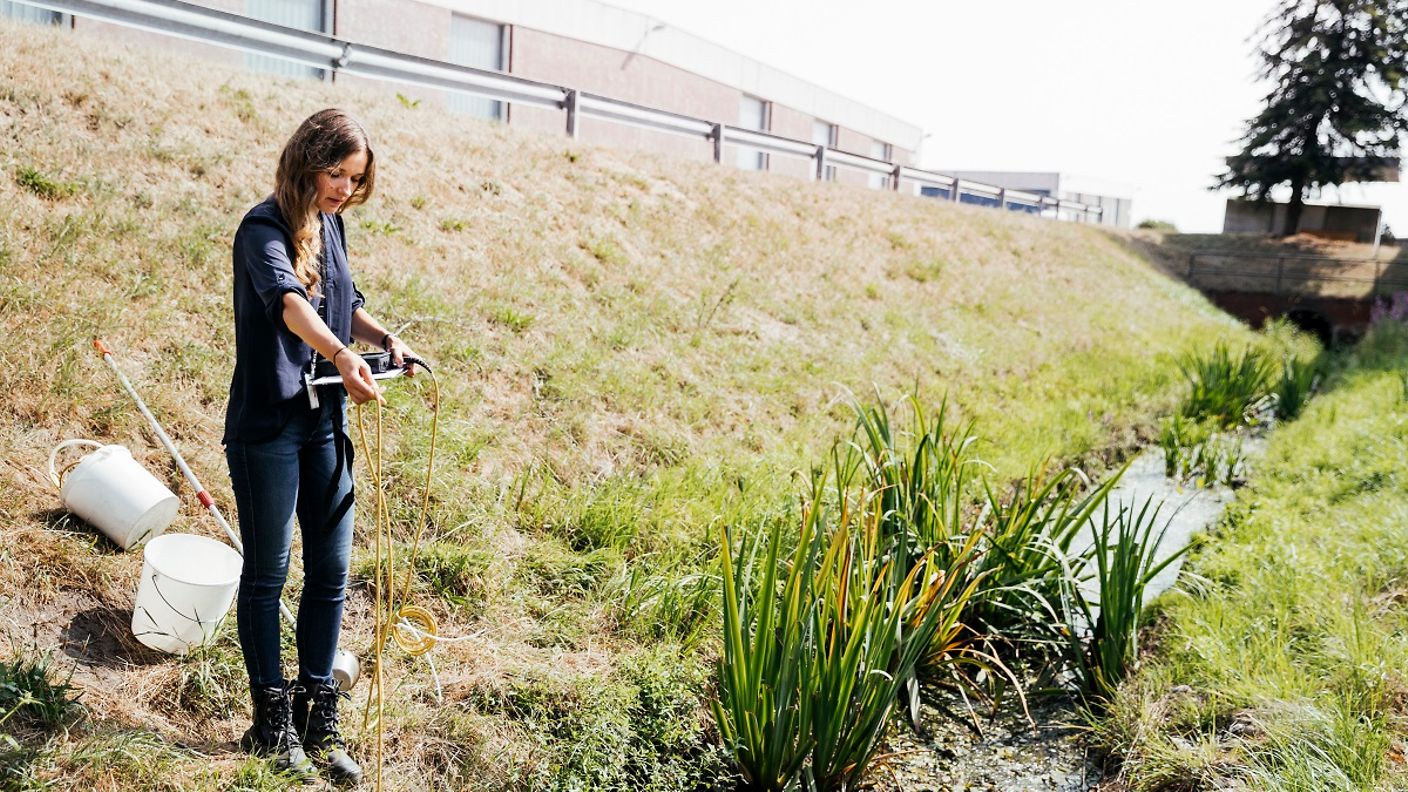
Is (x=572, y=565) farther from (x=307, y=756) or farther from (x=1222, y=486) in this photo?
(x=1222, y=486)

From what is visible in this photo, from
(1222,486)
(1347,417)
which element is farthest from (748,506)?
(1347,417)

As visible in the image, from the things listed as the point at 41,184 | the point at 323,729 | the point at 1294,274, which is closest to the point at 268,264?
the point at 323,729

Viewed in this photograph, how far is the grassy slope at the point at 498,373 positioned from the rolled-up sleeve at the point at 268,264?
1.33m

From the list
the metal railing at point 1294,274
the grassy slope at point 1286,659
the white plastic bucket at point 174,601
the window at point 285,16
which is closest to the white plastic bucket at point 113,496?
the white plastic bucket at point 174,601

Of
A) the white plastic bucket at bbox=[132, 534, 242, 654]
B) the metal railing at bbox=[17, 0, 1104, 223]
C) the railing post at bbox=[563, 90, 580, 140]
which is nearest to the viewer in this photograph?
the white plastic bucket at bbox=[132, 534, 242, 654]

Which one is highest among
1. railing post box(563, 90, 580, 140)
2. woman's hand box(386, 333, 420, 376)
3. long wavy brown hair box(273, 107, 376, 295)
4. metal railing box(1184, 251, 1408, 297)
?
railing post box(563, 90, 580, 140)

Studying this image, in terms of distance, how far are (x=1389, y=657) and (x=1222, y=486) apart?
4.33 m

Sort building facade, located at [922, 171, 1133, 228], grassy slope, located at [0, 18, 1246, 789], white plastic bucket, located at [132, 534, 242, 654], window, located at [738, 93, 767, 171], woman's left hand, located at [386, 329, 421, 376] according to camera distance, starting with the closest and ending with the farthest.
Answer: woman's left hand, located at [386, 329, 421, 376] < white plastic bucket, located at [132, 534, 242, 654] < grassy slope, located at [0, 18, 1246, 789] < window, located at [738, 93, 767, 171] < building facade, located at [922, 171, 1133, 228]

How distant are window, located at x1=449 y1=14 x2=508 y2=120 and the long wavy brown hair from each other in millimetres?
17703

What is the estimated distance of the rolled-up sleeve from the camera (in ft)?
8.51

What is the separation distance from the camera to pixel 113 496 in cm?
362

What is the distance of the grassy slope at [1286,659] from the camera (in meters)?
3.51

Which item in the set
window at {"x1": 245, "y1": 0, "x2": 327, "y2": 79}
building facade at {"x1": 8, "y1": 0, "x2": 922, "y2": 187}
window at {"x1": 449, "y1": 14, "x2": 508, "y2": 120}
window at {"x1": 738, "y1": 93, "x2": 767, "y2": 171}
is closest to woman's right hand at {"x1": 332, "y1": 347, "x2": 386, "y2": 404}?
building facade at {"x1": 8, "y1": 0, "x2": 922, "y2": 187}

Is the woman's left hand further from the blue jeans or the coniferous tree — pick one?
the coniferous tree
